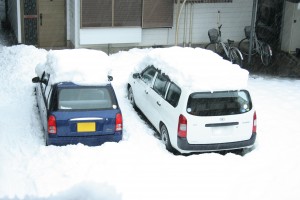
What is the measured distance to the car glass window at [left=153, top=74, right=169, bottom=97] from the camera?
10555 mm

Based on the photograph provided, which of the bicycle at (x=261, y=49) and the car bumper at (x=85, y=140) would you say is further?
the bicycle at (x=261, y=49)

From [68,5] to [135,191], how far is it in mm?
9681

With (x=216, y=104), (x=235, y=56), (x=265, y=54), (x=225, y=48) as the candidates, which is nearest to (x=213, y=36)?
(x=225, y=48)

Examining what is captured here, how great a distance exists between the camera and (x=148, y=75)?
37.9ft

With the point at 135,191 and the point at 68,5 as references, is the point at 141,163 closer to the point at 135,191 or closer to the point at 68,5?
the point at 135,191

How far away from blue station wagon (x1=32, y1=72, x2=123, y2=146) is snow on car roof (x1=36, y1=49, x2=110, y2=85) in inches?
6.2

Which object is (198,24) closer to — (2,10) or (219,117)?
(219,117)

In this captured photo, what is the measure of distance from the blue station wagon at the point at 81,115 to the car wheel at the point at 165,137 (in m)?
0.88

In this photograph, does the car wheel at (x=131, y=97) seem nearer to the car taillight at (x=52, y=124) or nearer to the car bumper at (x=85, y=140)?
the car bumper at (x=85, y=140)

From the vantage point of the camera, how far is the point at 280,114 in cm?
1209

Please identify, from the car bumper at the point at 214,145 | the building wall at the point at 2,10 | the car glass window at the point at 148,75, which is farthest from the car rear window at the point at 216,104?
the building wall at the point at 2,10

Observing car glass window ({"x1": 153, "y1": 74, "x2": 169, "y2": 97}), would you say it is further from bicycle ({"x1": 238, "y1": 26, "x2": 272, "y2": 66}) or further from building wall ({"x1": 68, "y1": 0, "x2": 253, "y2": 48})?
bicycle ({"x1": 238, "y1": 26, "x2": 272, "y2": 66})

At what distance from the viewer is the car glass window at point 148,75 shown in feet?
37.2

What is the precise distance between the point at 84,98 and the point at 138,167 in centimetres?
174
